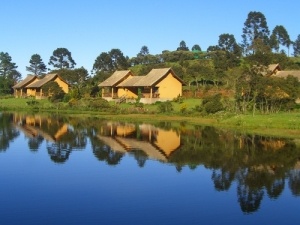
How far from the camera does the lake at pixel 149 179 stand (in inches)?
520

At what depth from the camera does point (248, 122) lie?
119 ft

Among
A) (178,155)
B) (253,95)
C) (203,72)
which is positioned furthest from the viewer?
(203,72)

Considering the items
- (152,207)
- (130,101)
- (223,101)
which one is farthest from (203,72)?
(152,207)

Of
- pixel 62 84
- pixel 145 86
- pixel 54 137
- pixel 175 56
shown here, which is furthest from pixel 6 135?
pixel 175 56

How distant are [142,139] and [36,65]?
101m

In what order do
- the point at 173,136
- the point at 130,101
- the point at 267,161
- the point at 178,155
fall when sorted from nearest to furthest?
the point at 267,161
the point at 178,155
the point at 173,136
the point at 130,101

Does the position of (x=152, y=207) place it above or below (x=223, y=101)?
below

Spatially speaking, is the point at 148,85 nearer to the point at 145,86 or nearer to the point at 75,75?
the point at 145,86

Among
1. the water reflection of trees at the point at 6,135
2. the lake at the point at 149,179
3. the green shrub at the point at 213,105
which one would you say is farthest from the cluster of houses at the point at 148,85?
the lake at the point at 149,179

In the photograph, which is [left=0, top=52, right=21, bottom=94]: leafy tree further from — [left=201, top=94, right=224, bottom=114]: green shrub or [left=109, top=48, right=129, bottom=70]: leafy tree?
[left=201, top=94, right=224, bottom=114]: green shrub

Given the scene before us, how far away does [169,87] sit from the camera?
59344 mm

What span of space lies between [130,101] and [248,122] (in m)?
26.0

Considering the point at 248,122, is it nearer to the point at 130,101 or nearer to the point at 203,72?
the point at 130,101

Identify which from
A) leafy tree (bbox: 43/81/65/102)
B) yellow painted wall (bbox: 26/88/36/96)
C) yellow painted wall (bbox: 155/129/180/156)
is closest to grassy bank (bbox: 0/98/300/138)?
leafy tree (bbox: 43/81/65/102)
